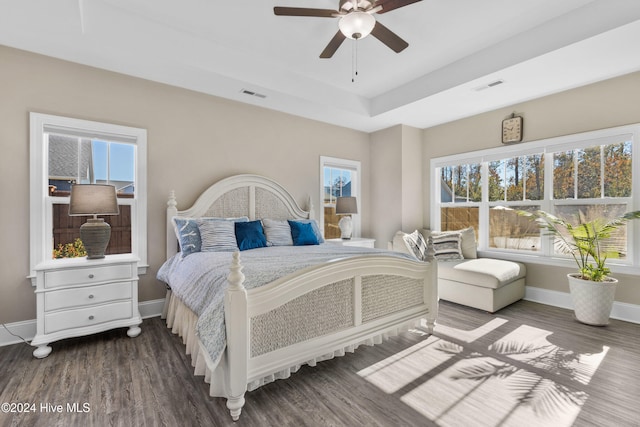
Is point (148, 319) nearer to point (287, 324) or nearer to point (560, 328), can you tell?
point (287, 324)

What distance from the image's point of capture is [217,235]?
3.09 meters

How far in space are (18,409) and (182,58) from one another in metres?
2.98

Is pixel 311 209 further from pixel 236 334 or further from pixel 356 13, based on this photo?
pixel 236 334

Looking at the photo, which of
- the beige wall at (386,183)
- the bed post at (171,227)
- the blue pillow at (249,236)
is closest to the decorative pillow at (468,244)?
the beige wall at (386,183)

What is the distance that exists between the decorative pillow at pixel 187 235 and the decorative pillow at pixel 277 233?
2.64 ft

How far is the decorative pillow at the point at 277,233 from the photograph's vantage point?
3.54 meters

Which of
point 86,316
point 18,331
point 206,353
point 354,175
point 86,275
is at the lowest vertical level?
point 18,331

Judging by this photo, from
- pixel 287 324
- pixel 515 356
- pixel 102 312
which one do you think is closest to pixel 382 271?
pixel 287 324

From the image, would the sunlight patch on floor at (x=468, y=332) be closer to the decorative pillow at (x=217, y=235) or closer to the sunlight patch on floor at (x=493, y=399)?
the sunlight patch on floor at (x=493, y=399)

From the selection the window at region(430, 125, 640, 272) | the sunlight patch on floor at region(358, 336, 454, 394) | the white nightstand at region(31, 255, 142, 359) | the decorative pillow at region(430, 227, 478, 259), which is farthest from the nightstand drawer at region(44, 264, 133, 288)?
Result: the window at region(430, 125, 640, 272)

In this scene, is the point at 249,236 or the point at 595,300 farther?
the point at 249,236

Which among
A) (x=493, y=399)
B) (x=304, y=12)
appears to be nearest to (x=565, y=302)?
(x=493, y=399)

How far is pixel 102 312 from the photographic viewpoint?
263cm

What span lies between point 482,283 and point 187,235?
332 centimetres
